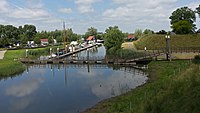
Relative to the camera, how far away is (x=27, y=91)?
35.6 metres

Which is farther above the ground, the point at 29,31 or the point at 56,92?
the point at 29,31

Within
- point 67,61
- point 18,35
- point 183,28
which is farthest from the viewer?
point 18,35

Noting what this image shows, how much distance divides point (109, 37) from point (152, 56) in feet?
105

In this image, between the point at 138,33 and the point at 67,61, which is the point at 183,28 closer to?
the point at 67,61

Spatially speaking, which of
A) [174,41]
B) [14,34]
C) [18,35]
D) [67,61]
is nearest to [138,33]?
[18,35]

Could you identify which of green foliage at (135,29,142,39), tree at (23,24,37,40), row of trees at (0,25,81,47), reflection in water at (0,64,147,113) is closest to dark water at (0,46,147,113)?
reflection in water at (0,64,147,113)

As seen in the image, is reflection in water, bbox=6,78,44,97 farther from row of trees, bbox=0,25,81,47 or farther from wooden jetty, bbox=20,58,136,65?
row of trees, bbox=0,25,81,47

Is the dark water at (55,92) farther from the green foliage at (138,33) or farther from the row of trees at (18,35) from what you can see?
the green foliage at (138,33)

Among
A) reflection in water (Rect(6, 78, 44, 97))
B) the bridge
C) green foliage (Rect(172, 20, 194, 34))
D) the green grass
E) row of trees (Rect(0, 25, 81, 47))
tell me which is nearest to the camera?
reflection in water (Rect(6, 78, 44, 97))

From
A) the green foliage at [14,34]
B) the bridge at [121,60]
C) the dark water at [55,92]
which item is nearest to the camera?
the dark water at [55,92]

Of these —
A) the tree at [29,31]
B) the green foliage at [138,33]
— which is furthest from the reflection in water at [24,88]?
the tree at [29,31]

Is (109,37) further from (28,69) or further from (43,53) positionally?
(28,69)

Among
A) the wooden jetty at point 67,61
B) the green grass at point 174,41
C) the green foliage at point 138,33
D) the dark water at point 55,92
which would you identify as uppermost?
the green foliage at point 138,33

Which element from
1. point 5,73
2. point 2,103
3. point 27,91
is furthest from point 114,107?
point 5,73
